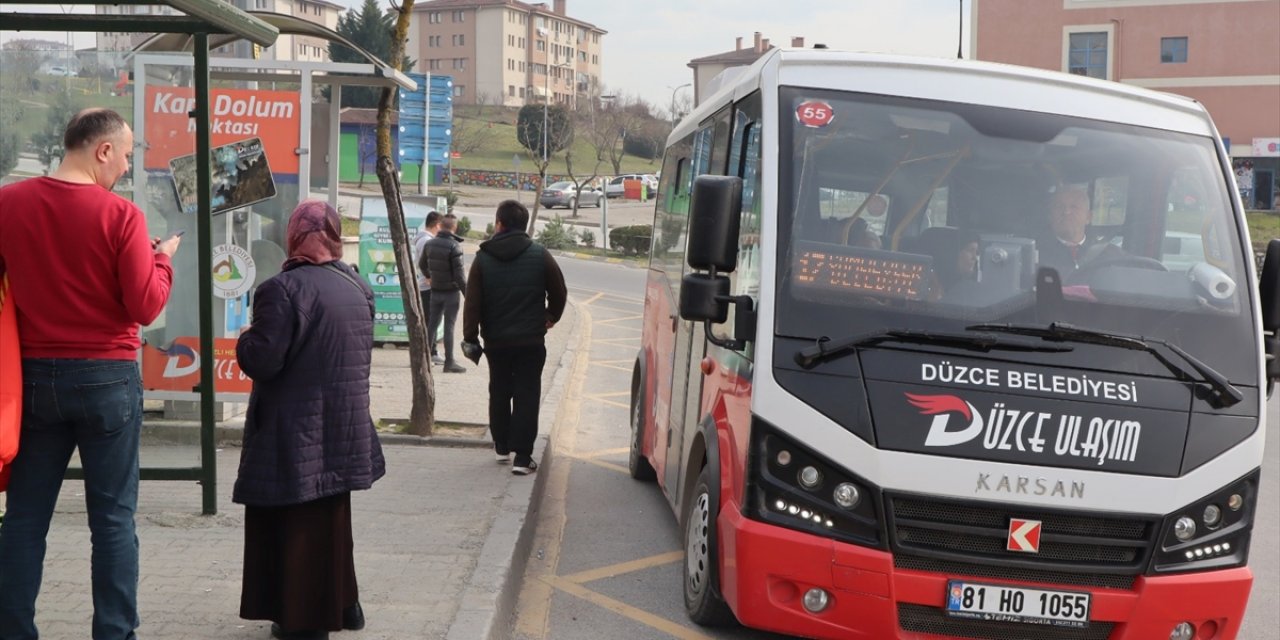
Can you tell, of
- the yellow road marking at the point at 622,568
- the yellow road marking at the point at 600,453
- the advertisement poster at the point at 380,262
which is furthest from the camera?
the advertisement poster at the point at 380,262

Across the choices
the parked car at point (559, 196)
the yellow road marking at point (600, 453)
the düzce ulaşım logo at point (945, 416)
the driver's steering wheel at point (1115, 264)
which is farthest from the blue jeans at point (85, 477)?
the parked car at point (559, 196)

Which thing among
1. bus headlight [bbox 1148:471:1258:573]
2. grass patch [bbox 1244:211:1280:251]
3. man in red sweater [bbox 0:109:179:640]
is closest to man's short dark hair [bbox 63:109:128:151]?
man in red sweater [bbox 0:109:179:640]

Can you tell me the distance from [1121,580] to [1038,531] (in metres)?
0.39

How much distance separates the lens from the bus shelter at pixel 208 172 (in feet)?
22.1

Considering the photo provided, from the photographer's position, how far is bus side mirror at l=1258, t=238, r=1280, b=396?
18.0ft

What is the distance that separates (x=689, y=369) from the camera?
6.96 meters

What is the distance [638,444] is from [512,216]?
1.91m

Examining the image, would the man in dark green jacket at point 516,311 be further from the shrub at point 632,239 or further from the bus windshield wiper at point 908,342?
the shrub at point 632,239

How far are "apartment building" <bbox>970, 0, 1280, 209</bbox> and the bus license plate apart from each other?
59767mm

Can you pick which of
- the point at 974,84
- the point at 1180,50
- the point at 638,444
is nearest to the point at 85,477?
the point at 974,84

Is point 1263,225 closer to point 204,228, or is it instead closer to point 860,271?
point 860,271

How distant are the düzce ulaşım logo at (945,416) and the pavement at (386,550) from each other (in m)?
1.91

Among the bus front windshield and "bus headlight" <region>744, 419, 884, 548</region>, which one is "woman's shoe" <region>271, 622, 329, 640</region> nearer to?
"bus headlight" <region>744, 419, 884, 548</region>

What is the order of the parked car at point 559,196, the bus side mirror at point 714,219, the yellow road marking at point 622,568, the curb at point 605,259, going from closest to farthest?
the bus side mirror at point 714,219 < the yellow road marking at point 622,568 < the curb at point 605,259 < the parked car at point 559,196
